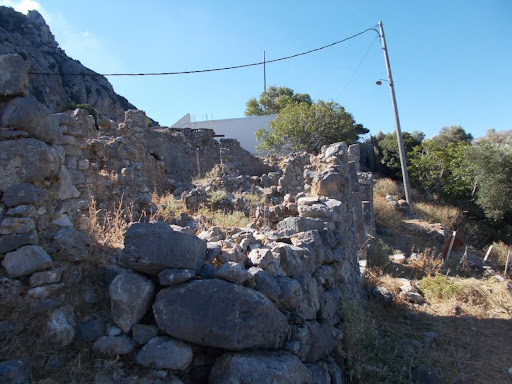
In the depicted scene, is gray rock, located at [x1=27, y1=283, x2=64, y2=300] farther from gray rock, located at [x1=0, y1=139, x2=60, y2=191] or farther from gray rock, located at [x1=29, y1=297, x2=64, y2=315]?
gray rock, located at [x1=0, y1=139, x2=60, y2=191]

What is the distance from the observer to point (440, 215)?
15.5 meters

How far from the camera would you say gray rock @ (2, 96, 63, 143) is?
2777 millimetres

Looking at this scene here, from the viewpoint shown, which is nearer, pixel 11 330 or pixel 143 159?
pixel 11 330

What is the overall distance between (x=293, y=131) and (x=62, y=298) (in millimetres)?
18122

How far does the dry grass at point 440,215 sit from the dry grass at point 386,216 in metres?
1.69

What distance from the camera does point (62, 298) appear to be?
8.55 feet

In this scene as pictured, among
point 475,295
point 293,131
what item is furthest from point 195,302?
point 293,131

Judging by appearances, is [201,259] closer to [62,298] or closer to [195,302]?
[195,302]

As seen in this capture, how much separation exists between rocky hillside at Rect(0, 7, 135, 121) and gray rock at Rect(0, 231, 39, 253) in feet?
99.6

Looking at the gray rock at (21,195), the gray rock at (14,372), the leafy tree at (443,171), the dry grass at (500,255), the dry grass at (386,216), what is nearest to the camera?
the gray rock at (14,372)

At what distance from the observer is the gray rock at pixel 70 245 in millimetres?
2811

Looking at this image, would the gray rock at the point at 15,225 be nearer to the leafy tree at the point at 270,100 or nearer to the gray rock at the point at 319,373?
the gray rock at the point at 319,373

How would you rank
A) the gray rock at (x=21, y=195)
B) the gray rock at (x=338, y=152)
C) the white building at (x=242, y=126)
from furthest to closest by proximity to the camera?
the white building at (x=242, y=126)
the gray rock at (x=338, y=152)
the gray rock at (x=21, y=195)

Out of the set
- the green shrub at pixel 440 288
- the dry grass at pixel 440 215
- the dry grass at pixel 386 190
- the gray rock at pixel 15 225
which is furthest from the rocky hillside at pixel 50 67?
the gray rock at pixel 15 225
